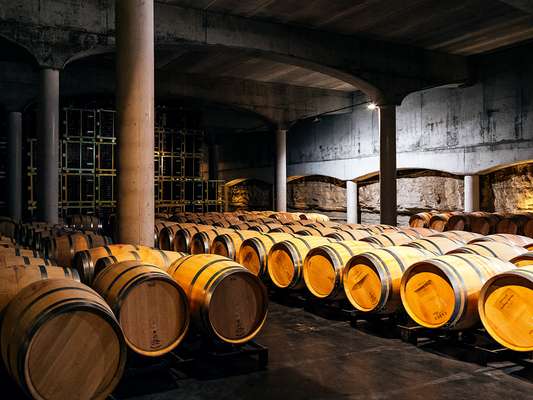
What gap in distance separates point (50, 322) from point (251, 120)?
25.5m

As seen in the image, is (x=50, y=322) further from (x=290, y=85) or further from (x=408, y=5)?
(x=290, y=85)

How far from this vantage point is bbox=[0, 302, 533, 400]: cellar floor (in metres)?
4.11

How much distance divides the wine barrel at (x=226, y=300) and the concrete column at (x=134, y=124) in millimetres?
2670

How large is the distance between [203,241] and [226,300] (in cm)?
404

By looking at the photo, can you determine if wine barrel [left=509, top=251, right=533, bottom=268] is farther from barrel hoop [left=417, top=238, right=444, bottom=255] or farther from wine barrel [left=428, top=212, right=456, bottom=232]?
wine barrel [left=428, top=212, right=456, bottom=232]

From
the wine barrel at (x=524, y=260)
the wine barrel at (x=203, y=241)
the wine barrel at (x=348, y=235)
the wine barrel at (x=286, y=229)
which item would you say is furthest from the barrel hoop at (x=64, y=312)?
the wine barrel at (x=286, y=229)

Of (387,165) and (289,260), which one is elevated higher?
(387,165)

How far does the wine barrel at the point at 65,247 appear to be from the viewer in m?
7.29

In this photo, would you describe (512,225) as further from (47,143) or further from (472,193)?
(47,143)

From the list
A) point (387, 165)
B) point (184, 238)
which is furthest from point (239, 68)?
point (184, 238)

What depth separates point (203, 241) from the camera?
869 cm

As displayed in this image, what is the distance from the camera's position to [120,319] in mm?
4199

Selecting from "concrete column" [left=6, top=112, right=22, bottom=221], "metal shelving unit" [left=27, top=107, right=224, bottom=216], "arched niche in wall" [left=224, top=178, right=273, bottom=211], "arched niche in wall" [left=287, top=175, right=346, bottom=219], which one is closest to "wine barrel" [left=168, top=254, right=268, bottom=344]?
"metal shelving unit" [left=27, top=107, right=224, bottom=216]

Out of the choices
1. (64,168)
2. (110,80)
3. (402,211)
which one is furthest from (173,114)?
(402,211)
